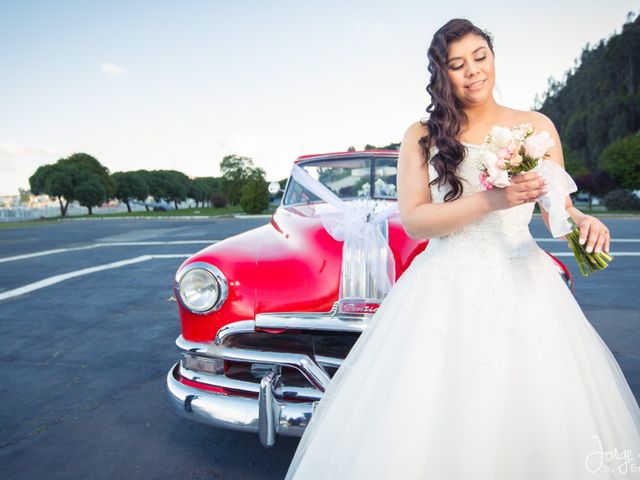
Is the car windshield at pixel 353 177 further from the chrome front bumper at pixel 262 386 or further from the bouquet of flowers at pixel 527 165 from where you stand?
the bouquet of flowers at pixel 527 165

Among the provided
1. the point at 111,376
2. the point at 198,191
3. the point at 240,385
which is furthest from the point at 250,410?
the point at 198,191

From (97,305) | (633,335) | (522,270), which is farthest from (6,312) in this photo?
(633,335)

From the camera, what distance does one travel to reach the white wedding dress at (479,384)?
1268 millimetres

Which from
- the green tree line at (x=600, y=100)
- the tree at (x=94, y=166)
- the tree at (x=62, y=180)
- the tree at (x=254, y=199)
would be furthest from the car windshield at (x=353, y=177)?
the tree at (x=94, y=166)

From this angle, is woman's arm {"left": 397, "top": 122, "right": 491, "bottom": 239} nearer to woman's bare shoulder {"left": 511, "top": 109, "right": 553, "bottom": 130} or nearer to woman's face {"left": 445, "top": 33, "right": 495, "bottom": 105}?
woman's face {"left": 445, "top": 33, "right": 495, "bottom": 105}

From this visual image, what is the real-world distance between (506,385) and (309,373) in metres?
0.92

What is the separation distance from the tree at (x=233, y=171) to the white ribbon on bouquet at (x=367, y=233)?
66.2 m

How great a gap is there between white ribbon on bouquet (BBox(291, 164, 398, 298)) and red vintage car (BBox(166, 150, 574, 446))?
0.08 feet

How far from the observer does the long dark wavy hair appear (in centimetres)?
149

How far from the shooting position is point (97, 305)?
5.21m

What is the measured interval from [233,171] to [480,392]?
72614 millimetres

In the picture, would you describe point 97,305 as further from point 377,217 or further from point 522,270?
point 522,270

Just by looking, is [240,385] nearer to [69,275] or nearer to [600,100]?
[69,275]

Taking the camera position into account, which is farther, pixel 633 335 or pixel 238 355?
pixel 633 335
